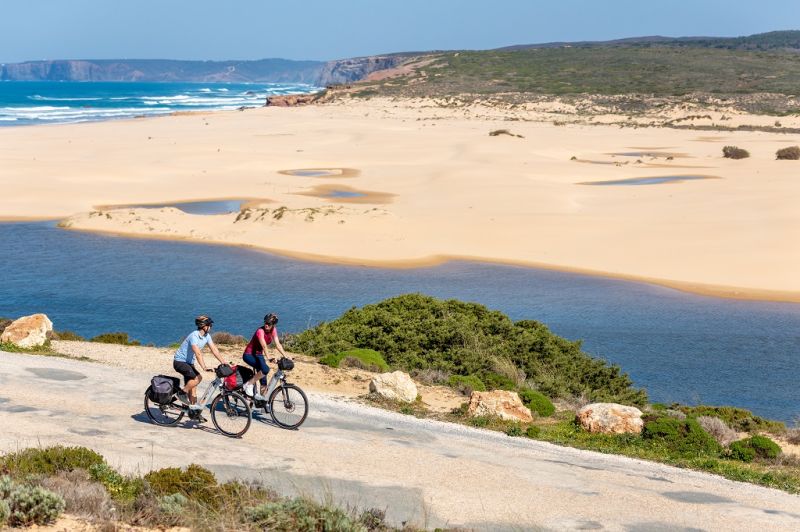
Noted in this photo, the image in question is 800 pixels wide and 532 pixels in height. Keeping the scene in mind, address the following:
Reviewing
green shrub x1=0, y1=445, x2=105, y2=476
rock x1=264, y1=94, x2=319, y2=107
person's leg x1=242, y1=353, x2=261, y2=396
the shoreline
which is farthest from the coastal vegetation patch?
rock x1=264, y1=94, x2=319, y2=107

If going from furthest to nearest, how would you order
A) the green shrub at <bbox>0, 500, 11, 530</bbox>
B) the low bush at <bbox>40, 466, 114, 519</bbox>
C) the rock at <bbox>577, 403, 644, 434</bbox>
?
1. the rock at <bbox>577, 403, 644, 434</bbox>
2. the low bush at <bbox>40, 466, 114, 519</bbox>
3. the green shrub at <bbox>0, 500, 11, 530</bbox>

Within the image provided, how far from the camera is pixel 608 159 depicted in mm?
64938

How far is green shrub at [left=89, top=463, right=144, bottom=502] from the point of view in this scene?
1095cm

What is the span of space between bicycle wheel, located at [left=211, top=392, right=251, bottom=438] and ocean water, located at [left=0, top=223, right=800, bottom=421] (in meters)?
10.6

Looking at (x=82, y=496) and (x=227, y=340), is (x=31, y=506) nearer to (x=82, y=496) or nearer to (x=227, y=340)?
(x=82, y=496)

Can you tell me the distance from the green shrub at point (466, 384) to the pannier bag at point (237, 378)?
5840mm

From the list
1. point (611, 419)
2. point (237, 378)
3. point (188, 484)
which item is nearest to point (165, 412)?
point (237, 378)

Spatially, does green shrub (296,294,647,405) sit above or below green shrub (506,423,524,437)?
above

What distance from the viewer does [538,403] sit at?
18.2m

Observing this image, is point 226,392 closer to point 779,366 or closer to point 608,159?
point 779,366

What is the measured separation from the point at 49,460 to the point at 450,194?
1531 inches

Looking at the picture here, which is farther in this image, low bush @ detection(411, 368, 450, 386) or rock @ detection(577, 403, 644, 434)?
low bush @ detection(411, 368, 450, 386)

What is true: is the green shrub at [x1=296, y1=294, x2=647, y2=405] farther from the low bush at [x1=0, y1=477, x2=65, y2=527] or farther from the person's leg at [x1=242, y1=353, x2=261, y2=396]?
the low bush at [x1=0, y1=477, x2=65, y2=527]

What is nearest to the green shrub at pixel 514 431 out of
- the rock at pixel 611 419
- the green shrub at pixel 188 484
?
the rock at pixel 611 419
